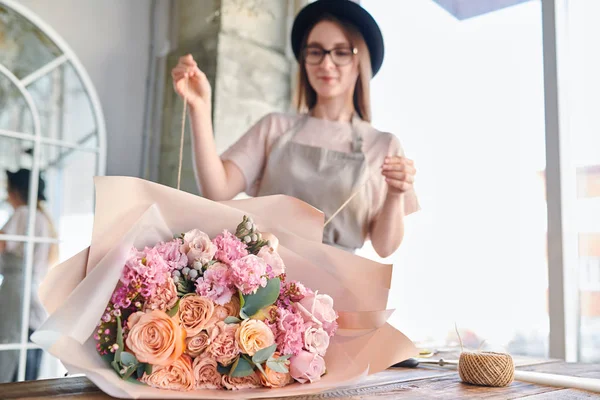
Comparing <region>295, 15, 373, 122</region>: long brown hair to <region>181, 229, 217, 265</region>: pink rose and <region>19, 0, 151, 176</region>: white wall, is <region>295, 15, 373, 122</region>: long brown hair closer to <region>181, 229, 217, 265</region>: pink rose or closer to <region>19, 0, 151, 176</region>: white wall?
<region>181, 229, 217, 265</region>: pink rose

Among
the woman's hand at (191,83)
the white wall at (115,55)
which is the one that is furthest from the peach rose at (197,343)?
the white wall at (115,55)

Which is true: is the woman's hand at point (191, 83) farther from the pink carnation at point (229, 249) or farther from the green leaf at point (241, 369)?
the green leaf at point (241, 369)

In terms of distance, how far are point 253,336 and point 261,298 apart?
55 millimetres

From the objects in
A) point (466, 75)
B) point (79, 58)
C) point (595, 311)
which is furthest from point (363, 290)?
point (79, 58)

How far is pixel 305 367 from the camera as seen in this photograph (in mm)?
728

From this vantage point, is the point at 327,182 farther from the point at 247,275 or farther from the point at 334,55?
the point at 247,275

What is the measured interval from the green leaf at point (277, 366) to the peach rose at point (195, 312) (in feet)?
0.32

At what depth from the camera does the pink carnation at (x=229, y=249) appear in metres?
0.75

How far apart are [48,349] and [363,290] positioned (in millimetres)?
445

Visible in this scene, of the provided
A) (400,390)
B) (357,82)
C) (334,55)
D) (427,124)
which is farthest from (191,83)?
(427,124)

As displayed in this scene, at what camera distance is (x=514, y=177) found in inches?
91.4

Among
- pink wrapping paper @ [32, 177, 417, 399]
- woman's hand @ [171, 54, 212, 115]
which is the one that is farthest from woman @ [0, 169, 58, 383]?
pink wrapping paper @ [32, 177, 417, 399]

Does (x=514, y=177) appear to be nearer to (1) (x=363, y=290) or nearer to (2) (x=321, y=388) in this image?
(1) (x=363, y=290)

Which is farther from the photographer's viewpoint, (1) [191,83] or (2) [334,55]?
(2) [334,55]
